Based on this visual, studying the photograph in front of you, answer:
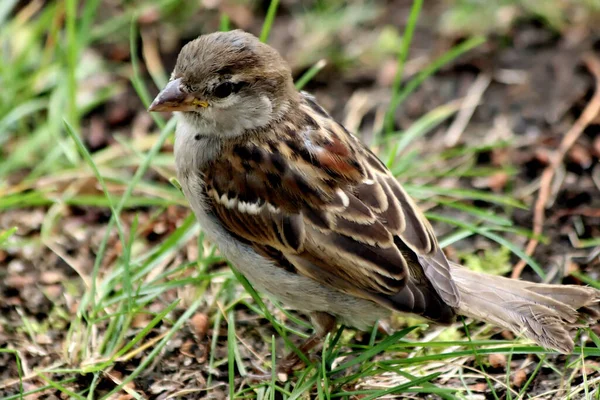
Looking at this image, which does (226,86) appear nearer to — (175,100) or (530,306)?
(175,100)

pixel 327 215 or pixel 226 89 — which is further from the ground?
pixel 226 89

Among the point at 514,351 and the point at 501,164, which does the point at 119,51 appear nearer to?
the point at 501,164

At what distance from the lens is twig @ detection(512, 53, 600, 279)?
15.2 feet

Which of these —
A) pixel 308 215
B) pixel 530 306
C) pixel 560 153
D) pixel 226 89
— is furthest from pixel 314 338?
pixel 560 153

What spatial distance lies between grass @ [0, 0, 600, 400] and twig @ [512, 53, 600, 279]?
0.14m

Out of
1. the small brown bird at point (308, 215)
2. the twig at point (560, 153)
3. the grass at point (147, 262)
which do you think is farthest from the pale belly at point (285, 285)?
the twig at point (560, 153)

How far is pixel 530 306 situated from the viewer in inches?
145

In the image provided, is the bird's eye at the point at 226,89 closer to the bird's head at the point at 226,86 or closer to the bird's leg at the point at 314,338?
the bird's head at the point at 226,86

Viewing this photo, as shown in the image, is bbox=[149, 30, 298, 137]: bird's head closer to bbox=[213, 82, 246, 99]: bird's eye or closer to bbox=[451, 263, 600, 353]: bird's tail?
bbox=[213, 82, 246, 99]: bird's eye

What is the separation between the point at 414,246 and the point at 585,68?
257 centimetres

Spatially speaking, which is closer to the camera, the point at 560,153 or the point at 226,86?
the point at 226,86

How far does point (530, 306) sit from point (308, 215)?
97 cm

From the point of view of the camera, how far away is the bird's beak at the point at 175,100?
379 centimetres

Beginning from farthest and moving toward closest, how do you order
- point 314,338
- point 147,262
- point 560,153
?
point 560,153, point 147,262, point 314,338
